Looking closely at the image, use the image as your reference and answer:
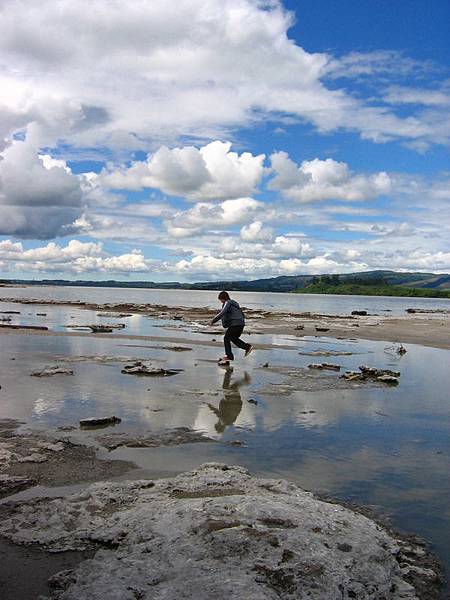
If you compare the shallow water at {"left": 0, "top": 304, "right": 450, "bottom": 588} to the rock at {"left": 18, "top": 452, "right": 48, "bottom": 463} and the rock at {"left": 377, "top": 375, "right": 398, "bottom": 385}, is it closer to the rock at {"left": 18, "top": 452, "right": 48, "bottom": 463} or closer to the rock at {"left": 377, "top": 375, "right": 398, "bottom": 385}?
the rock at {"left": 377, "top": 375, "right": 398, "bottom": 385}

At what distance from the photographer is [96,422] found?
1031 cm

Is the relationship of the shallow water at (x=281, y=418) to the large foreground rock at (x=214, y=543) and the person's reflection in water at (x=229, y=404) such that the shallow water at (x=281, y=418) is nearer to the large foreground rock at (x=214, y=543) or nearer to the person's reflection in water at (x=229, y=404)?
the person's reflection in water at (x=229, y=404)

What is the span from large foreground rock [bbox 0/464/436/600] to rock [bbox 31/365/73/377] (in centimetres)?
914

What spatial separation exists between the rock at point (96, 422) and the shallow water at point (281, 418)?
0.24 meters

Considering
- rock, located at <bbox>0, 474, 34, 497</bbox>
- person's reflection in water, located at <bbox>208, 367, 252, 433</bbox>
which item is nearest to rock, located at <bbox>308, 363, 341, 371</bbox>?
person's reflection in water, located at <bbox>208, 367, 252, 433</bbox>

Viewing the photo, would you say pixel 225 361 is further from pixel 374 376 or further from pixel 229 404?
pixel 229 404

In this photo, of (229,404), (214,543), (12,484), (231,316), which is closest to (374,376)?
(231,316)

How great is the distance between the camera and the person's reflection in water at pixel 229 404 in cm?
1095

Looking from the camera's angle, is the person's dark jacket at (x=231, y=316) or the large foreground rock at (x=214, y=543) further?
the person's dark jacket at (x=231, y=316)

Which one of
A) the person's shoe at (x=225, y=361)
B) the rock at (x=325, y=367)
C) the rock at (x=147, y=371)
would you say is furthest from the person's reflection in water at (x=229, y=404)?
the rock at (x=325, y=367)

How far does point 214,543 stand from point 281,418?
253 inches

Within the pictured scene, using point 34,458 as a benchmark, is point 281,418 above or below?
below

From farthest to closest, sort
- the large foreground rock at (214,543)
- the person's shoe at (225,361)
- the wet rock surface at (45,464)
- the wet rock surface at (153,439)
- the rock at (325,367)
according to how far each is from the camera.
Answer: the person's shoe at (225,361) → the rock at (325,367) → the wet rock surface at (153,439) → the wet rock surface at (45,464) → the large foreground rock at (214,543)

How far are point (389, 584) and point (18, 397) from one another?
986 centimetres
